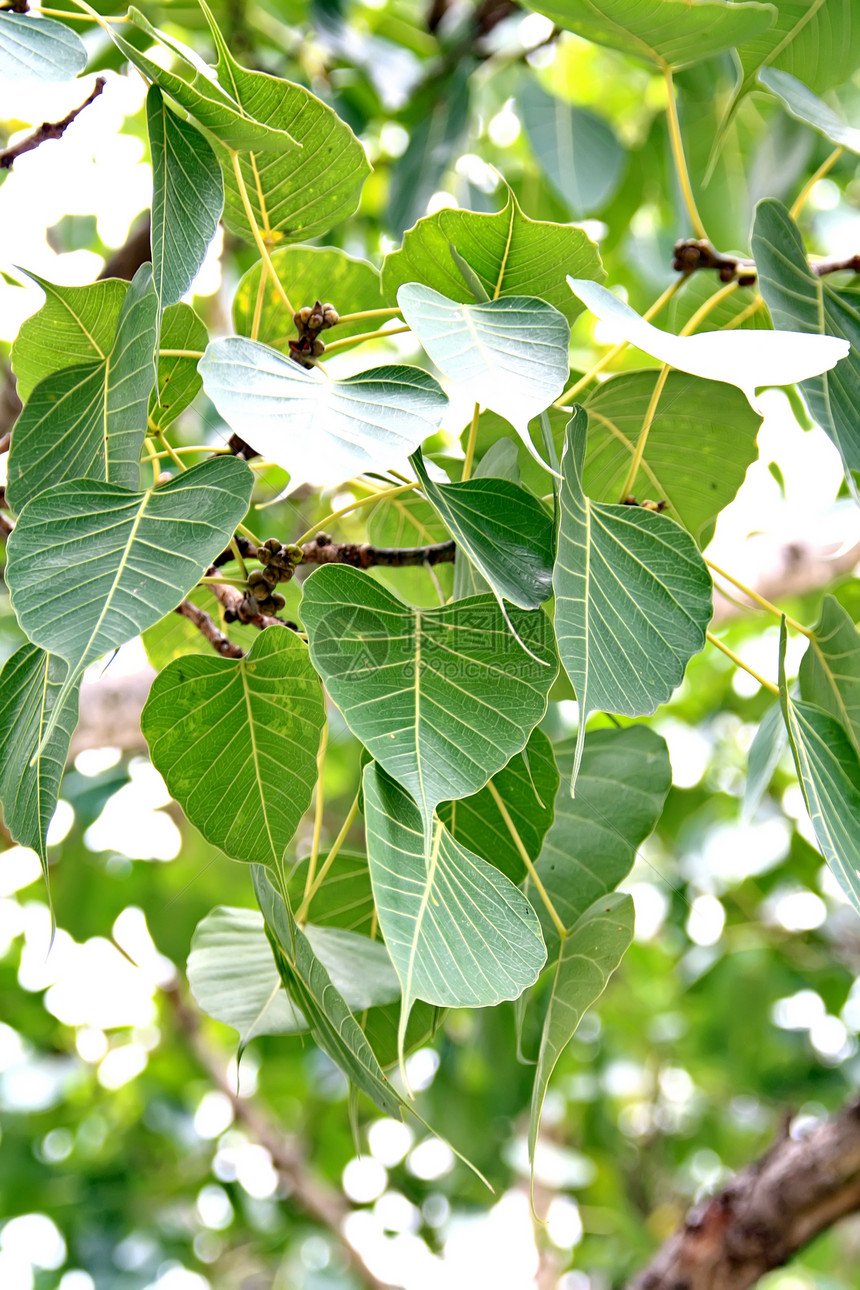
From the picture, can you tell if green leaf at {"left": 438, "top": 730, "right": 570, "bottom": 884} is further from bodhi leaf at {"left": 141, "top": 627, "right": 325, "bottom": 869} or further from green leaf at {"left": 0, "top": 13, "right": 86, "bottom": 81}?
green leaf at {"left": 0, "top": 13, "right": 86, "bottom": 81}

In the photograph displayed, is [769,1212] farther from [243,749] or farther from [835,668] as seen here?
[243,749]

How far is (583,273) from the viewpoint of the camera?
0.43m

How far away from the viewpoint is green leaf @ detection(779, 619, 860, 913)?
1.26 feet

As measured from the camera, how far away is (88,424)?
409 millimetres

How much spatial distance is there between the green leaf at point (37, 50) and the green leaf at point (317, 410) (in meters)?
0.16

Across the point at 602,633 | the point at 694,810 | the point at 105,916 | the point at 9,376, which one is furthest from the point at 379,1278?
the point at 602,633

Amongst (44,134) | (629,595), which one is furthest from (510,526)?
(44,134)

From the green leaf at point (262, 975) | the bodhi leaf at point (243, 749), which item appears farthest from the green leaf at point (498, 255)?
the green leaf at point (262, 975)

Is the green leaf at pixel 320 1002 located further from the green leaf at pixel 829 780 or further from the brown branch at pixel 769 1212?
the brown branch at pixel 769 1212

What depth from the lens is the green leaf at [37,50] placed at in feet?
A: 1.24

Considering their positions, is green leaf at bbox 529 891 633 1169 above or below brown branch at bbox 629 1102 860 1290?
above

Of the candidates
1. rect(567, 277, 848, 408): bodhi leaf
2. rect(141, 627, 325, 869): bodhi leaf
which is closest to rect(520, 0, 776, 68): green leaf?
rect(567, 277, 848, 408): bodhi leaf

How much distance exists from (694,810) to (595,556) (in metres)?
1.14

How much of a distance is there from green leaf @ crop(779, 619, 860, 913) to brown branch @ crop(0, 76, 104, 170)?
42 cm
